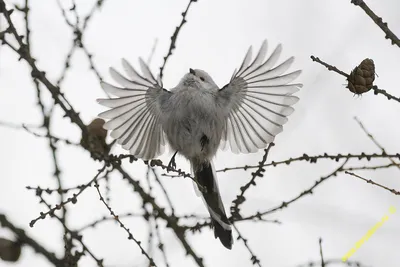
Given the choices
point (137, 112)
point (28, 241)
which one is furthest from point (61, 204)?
point (137, 112)

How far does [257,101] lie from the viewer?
2936 millimetres

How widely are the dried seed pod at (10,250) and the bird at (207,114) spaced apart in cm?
83

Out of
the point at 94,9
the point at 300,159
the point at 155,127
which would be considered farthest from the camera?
the point at 155,127

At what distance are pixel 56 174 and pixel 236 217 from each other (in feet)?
2.16

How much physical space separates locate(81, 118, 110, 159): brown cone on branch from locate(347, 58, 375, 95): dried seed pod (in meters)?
0.84

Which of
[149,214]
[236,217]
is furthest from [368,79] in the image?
[149,214]

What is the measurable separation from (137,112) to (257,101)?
0.56 meters

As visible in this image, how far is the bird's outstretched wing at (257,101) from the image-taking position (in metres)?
2.69

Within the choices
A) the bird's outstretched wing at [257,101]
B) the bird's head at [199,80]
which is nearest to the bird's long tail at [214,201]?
the bird's outstretched wing at [257,101]

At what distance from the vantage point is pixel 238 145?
3018mm

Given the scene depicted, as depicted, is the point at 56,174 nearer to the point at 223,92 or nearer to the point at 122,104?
the point at 122,104

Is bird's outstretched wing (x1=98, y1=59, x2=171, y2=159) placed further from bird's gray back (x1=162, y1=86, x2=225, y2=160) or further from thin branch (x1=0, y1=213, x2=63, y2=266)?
thin branch (x1=0, y1=213, x2=63, y2=266)

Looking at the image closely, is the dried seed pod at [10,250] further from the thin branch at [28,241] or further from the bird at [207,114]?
the bird at [207,114]

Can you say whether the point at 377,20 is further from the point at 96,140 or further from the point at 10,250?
the point at 10,250
